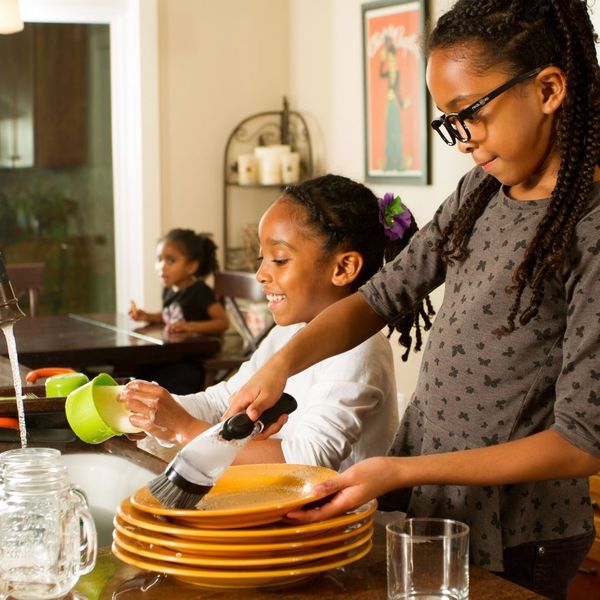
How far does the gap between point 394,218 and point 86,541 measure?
1.02 meters

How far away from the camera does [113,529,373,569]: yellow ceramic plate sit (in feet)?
3.42

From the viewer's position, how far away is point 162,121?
5.31 m

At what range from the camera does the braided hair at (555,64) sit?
4.17ft

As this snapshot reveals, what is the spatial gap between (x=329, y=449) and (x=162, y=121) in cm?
392

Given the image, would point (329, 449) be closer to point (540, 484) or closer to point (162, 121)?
point (540, 484)

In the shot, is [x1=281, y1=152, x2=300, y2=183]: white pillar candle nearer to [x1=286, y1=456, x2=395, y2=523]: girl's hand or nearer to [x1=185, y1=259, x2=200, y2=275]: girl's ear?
[x1=185, y1=259, x2=200, y2=275]: girl's ear

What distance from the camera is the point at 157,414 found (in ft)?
4.94

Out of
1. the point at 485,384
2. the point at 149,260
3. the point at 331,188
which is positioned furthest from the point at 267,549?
the point at 149,260

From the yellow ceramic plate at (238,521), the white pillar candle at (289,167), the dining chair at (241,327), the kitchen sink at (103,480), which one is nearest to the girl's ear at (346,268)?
the kitchen sink at (103,480)

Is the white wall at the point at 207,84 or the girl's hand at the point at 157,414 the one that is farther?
the white wall at the point at 207,84

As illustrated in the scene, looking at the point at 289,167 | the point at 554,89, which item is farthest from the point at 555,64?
the point at 289,167

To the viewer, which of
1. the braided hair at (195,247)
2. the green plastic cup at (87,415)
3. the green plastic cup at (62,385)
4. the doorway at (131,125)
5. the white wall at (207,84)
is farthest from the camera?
the white wall at (207,84)

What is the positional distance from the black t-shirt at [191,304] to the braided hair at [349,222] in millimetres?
2490

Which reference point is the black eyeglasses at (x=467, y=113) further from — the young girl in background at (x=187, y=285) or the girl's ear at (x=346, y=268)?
the young girl in background at (x=187, y=285)
